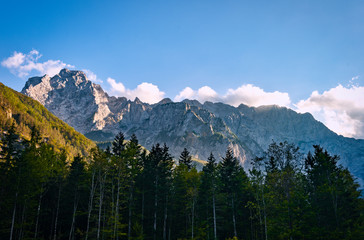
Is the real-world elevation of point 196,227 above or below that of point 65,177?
below

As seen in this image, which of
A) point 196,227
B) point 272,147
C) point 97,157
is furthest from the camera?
point 196,227

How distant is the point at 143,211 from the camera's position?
4419 cm

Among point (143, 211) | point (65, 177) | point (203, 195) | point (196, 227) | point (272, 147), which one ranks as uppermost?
point (272, 147)

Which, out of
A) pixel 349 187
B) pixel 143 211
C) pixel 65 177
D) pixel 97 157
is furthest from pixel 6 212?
pixel 349 187

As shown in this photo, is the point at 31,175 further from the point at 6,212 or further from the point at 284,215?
the point at 284,215

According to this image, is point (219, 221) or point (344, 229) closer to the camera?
point (344, 229)

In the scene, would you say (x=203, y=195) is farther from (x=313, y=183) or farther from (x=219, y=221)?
(x=313, y=183)

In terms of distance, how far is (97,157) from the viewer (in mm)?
34531

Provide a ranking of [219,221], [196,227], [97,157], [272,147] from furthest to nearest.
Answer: [219,221]
[196,227]
[272,147]
[97,157]

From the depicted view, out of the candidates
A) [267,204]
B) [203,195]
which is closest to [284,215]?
[267,204]

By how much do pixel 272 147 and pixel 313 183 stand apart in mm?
14797

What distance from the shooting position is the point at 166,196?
149 feet

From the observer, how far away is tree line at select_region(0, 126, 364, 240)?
34781 millimetres

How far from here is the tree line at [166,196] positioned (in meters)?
34.8
